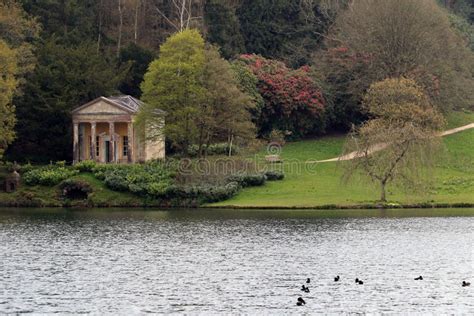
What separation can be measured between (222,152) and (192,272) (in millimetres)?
46281

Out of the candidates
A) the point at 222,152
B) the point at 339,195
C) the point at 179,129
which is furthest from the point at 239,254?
the point at 222,152

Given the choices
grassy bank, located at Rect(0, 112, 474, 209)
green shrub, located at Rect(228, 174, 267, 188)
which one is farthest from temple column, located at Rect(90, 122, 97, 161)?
green shrub, located at Rect(228, 174, 267, 188)

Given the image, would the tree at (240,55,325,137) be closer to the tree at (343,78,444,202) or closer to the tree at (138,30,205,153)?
the tree at (138,30,205,153)

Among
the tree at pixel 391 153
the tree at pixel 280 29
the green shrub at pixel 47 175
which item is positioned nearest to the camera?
the tree at pixel 391 153

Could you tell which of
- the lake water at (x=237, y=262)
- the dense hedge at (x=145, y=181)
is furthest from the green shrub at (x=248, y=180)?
the lake water at (x=237, y=262)

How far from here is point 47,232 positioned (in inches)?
2542

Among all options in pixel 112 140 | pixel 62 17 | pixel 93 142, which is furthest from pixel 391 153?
pixel 62 17

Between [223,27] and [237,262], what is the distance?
64.7 meters

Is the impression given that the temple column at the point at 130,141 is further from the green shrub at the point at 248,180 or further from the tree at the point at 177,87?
the green shrub at the point at 248,180

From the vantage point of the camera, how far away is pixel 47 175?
8619cm

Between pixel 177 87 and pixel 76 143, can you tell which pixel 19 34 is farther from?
pixel 177 87

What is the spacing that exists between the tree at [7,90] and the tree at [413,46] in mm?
32378

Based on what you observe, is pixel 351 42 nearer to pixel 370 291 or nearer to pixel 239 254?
pixel 239 254

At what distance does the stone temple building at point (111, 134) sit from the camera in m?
95.1
